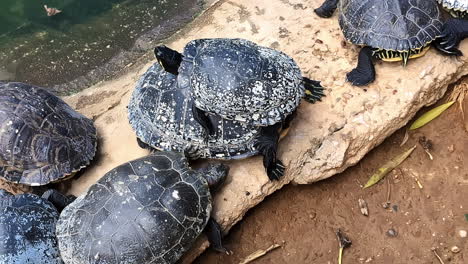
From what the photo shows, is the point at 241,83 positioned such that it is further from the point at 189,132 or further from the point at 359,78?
the point at 359,78

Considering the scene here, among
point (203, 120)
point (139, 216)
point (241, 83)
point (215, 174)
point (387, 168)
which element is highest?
point (241, 83)

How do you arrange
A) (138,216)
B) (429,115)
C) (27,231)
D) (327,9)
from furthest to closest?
(327,9) → (429,115) → (27,231) → (138,216)

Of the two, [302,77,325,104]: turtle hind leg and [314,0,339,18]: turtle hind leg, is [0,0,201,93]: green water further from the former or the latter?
[302,77,325,104]: turtle hind leg

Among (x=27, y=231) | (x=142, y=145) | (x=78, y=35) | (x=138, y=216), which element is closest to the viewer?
(x=138, y=216)

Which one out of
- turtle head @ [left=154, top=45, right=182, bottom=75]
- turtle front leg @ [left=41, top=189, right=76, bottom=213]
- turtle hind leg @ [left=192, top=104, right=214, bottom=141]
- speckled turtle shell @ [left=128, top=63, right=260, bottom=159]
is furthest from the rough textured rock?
turtle head @ [left=154, top=45, right=182, bottom=75]

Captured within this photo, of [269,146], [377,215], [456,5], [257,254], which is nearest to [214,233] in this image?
[257,254]

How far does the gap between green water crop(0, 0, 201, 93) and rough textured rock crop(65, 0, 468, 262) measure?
48 centimetres

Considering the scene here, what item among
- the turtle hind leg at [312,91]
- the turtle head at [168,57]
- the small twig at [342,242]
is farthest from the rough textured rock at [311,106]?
the turtle head at [168,57]

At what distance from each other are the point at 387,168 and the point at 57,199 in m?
2.95

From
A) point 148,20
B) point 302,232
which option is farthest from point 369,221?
point 148,20

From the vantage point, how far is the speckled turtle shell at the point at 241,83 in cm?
392

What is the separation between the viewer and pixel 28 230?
4082mm

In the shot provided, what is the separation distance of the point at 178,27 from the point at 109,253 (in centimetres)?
311

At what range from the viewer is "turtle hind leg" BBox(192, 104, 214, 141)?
4191mm
